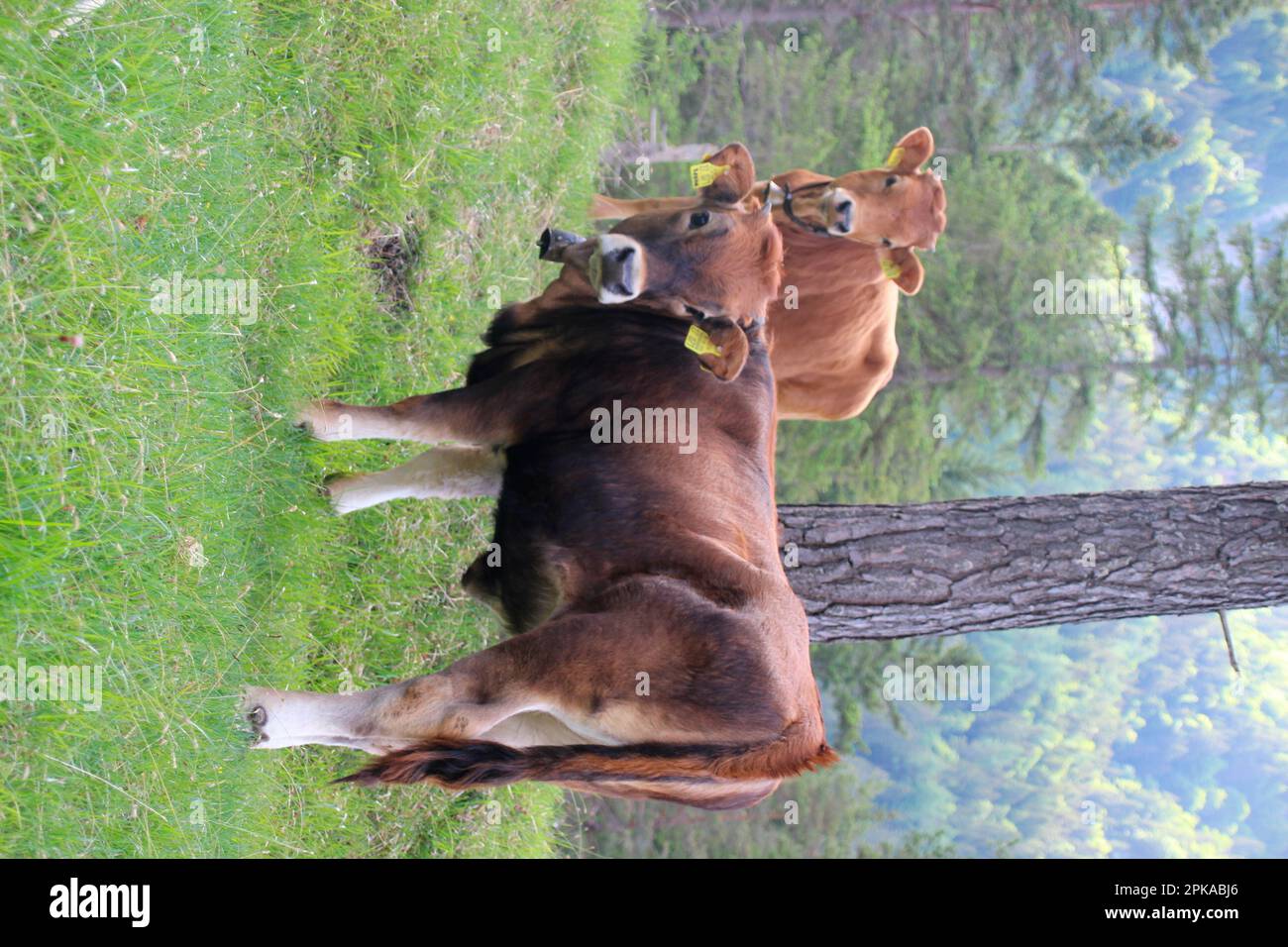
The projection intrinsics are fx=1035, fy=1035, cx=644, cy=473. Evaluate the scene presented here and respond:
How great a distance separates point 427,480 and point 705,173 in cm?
206

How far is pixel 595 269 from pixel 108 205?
6.11 ft

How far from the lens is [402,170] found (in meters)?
5.82

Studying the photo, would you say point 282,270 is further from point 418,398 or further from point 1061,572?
point 1061,572

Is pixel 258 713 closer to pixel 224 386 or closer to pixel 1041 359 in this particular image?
pixel 224 386

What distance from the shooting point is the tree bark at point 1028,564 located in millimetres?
5902

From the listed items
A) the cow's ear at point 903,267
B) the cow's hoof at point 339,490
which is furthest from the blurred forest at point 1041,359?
the cow's hoof at point 339,490

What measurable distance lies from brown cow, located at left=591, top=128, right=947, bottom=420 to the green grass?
6.28ft

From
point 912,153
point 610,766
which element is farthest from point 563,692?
point 912,153

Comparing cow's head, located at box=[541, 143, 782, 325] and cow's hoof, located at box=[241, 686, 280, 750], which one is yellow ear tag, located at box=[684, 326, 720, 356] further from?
cow's hoof, located at box=[241, 686, 280, 750]

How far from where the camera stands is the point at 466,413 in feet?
15.8

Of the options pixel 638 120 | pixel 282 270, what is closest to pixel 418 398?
pixel 282 270

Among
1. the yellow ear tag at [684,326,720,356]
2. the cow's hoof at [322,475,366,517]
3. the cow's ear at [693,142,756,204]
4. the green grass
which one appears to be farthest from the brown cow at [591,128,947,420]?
the cow's hoof at [322,475,366,517]

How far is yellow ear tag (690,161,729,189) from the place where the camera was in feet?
16.3

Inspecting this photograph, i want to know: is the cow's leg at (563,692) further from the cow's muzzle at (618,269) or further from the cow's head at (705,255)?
the cow's head at (705,255)
